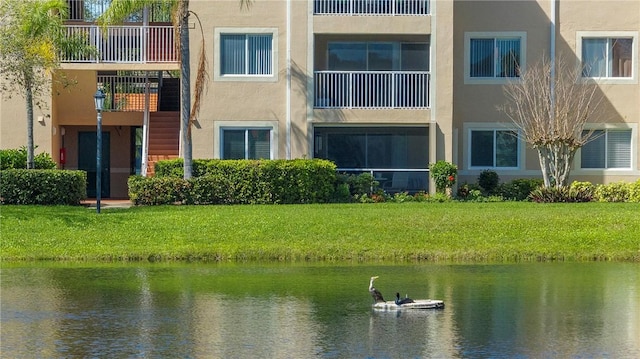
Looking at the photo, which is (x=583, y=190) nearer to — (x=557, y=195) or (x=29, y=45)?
(x=557, y=195)

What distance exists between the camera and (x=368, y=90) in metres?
36.0

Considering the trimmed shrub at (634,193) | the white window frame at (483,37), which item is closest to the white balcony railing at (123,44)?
the white window frame at (483,37)

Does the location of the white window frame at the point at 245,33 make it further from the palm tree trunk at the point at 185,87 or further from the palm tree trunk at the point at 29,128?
the palm tree trunk at the point at 29,128

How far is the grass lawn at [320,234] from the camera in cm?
2559

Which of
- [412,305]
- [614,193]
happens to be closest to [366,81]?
[614,193]

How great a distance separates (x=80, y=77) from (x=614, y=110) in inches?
680

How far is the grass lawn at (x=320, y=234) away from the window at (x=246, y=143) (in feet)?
18.0

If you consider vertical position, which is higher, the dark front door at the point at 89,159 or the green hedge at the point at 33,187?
the dark front door at the point at 89,159

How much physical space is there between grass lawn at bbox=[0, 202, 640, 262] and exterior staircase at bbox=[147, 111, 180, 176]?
714cm

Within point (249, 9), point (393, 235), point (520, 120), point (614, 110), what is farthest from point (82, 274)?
point (614, 110)

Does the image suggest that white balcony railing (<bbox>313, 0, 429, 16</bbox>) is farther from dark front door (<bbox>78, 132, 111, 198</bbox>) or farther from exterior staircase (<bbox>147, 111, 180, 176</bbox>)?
dark front door (<bbox>78, 132, 111, 198</bbox>)

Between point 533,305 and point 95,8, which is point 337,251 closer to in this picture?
point 533,305

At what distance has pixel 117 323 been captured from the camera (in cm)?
1703

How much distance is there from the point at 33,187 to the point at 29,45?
13.4 feet
